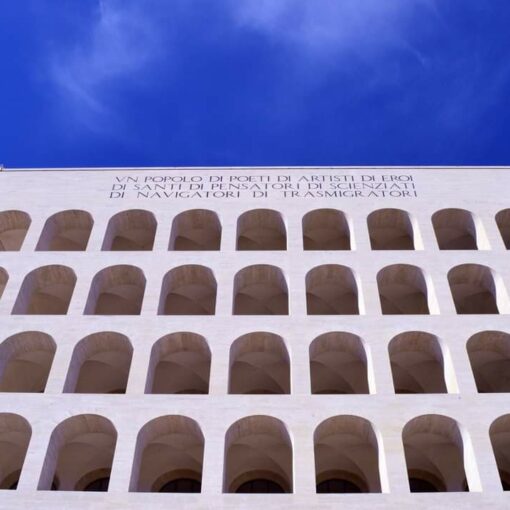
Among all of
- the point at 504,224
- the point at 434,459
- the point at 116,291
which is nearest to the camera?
the point at 434,459

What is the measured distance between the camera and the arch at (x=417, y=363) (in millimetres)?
25531

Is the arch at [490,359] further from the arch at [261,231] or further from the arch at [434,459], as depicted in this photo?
the arch at [261,231]

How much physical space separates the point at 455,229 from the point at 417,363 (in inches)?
268

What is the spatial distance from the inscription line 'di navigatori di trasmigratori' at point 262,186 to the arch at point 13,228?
3.49m

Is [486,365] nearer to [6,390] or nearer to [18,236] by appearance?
[6,390]

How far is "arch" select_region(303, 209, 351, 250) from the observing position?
30969 mm

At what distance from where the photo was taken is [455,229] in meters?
31.8

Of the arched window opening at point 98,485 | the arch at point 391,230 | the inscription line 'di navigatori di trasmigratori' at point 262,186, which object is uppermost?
the inscription line 'di navigatori di trasmigratori' at point 262,186

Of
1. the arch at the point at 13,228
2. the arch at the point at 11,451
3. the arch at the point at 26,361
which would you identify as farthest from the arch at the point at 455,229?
the arch at the point at 11,451

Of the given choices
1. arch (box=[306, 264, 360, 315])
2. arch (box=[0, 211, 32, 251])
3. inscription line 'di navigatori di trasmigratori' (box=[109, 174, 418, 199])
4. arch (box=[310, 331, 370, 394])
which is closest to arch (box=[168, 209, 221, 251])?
inscription line 'di navigatori di trasmigratori' (box=[109, 174, 418, 199])

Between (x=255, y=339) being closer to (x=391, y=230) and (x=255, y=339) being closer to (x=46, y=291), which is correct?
(x=391, y=230)

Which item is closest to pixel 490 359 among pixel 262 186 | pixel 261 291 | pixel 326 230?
pixel 326 230

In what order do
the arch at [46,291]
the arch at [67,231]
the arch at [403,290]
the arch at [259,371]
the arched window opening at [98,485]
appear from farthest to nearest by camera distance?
1. the arch at [67,231]
2. the arch at [403,290]
3. the arch at [46,291]
4. the arched window opening at [98,485]
5. the arch at [259,371]

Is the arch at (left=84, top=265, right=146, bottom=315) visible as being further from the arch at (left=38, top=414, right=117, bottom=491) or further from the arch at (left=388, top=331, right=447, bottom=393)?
the arch at (left=388, top=331, right=447, bottom=393)
